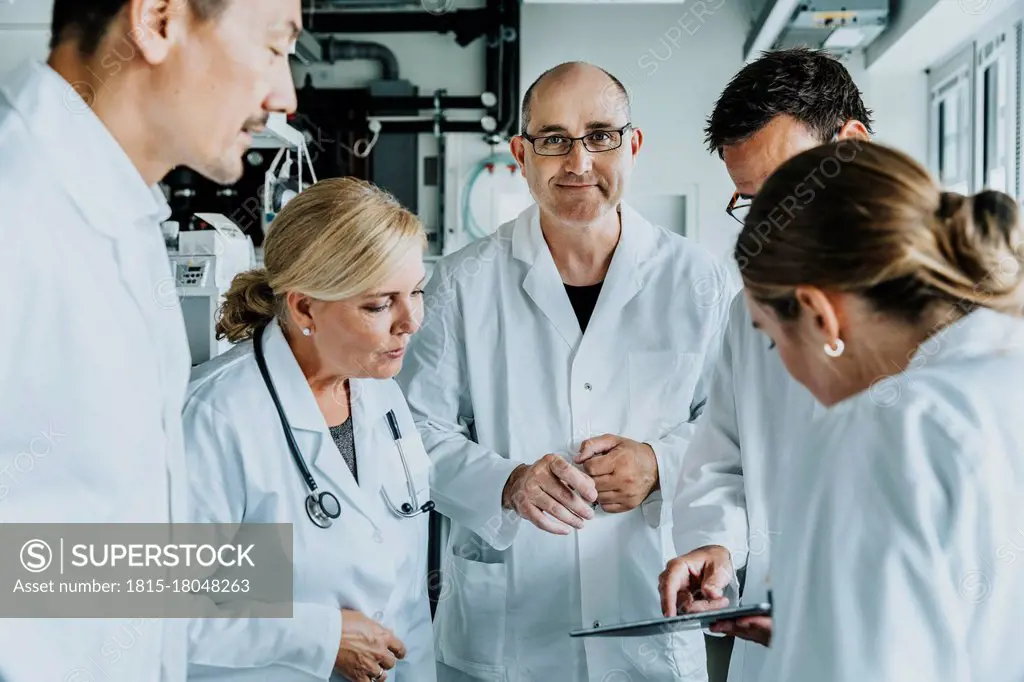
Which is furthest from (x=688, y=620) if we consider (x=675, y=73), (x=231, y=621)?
(x=675, y=73)

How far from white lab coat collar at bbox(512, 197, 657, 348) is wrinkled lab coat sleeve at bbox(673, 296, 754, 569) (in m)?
0.35

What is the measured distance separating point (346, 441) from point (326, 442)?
0.34ft

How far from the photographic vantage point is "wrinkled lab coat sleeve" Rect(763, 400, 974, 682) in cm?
77

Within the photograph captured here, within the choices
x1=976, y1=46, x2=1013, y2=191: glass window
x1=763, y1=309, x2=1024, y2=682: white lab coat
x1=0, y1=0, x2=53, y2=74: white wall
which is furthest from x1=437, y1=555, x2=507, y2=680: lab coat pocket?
x1=976, y1=46, x2=1013, y2=191: glass window

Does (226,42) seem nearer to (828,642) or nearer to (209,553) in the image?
(209,553)

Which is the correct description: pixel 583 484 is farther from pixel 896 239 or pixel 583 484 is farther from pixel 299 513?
pixel 896 239

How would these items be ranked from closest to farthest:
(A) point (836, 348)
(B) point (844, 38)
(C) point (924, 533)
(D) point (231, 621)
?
(C) point (924, 533) → (A) point (836, 348) → (D) point (231, 621) → (B) point (844, 38)

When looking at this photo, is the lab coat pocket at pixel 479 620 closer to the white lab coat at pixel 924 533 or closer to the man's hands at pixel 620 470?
the man's hands at pixel 620 470

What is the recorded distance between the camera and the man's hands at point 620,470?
5.35ft

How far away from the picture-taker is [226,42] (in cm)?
89

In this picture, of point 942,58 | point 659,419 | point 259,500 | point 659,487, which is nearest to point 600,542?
point 659,487

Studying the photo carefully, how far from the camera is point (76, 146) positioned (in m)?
0.82

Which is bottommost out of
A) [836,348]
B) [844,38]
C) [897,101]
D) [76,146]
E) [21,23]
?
[836,348]

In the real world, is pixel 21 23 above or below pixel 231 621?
above
